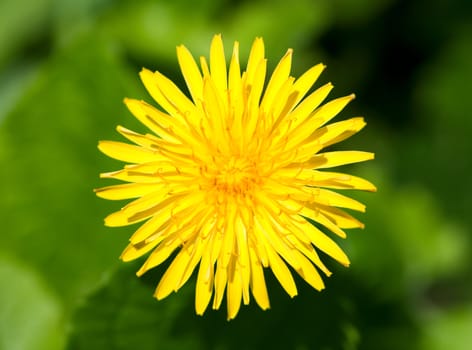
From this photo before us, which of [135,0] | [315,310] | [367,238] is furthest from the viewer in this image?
[135,0]

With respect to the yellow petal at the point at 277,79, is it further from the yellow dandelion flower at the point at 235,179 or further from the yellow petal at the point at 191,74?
the yellow petal at the point at 191,74

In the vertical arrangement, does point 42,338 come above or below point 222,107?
below

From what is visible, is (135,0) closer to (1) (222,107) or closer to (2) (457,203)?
(1) (222,107)

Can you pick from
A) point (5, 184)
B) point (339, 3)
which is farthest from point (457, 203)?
point (5, 184)

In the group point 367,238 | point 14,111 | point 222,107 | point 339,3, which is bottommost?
point 367,238

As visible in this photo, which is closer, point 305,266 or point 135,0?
point 305,266

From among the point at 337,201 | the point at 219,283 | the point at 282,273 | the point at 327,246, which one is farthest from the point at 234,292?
the point at 337,201
